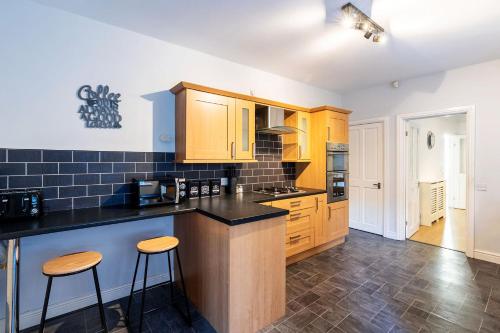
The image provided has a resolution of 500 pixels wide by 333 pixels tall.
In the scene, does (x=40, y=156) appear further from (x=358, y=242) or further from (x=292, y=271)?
(x=358, y=242)

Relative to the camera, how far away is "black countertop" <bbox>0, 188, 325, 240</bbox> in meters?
1.49

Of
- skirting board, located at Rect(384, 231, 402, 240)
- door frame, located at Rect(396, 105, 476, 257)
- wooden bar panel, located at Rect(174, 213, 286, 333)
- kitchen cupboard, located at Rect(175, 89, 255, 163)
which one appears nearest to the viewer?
wooden bar panel, located at Rect(174, 213, 286, 333)

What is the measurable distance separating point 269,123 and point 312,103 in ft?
4.96

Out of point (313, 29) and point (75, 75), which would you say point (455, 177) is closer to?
point (313, 29)

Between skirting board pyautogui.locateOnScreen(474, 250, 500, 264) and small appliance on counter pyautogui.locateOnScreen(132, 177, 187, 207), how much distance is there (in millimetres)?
3954

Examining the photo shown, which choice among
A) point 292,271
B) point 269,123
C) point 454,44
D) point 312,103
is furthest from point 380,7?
point 292,271

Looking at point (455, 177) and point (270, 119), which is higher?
point (270, 119)

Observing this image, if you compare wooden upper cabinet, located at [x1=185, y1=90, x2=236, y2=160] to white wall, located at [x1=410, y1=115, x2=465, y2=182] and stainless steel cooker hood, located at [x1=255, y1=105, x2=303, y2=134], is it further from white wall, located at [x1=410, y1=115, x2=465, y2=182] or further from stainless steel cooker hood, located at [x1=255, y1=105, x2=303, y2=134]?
white wall, located at [x1=410, y1=115, x2=465, y2=182]

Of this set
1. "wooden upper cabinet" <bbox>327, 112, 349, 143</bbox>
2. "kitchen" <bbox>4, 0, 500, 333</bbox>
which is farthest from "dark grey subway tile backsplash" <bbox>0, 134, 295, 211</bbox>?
"wooden upper cabinet" <bbox>327, 112, 349, 143</bbox>

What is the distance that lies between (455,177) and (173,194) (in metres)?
7.50

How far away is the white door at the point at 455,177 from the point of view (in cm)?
626

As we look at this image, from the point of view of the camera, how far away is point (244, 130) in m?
2.82

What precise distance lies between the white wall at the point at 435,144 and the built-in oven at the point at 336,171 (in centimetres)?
149

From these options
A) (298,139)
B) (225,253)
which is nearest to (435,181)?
(298,139)
